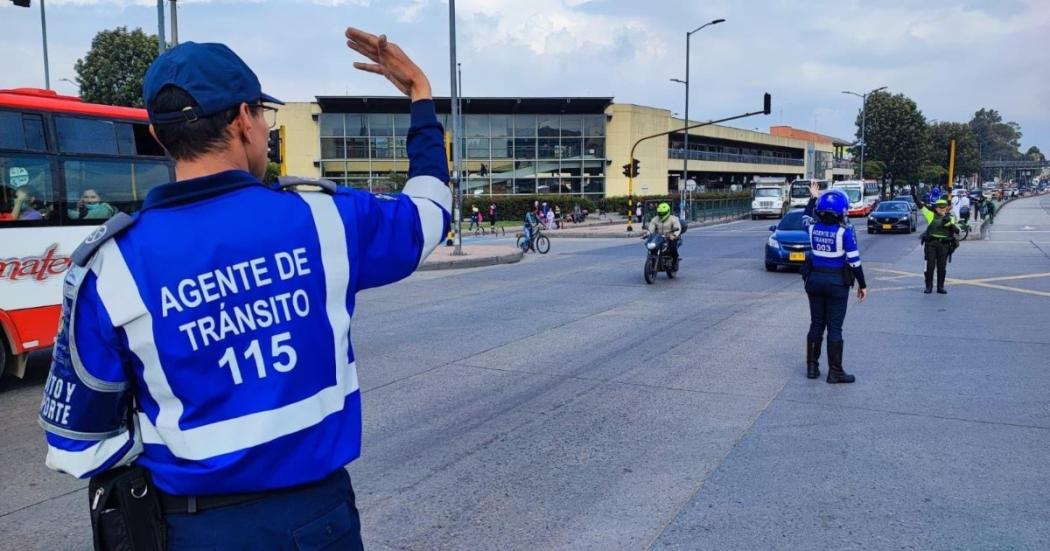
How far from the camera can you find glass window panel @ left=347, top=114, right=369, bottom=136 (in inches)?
2042

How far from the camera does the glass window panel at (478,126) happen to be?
5359 cm

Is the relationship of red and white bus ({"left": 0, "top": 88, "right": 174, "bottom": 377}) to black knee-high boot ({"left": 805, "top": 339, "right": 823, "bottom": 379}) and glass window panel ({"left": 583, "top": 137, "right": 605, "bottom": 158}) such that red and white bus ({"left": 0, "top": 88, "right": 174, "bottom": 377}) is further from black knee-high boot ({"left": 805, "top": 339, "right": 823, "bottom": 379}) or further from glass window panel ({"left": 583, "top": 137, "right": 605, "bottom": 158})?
glass window panel ({"left": 583, "top": 137, "right": 605, "bottom": 158})

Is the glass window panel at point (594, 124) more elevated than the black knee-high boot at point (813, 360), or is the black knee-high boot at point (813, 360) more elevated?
the glass window panel at point (594, 124)

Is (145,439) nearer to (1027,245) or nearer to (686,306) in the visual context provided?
(686,306)

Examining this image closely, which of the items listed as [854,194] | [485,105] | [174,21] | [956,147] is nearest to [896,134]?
[956,147]

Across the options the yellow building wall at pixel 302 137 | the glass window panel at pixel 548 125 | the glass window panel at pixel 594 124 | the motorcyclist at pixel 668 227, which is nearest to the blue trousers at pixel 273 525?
the motorcyclist at pixel 668 227

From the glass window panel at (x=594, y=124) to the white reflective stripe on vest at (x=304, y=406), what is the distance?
54362 mm

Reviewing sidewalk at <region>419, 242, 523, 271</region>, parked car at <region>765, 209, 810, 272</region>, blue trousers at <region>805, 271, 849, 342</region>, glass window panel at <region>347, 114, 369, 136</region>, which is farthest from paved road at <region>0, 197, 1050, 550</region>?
glass window panel at <region>347, 114, 369, 136</region>

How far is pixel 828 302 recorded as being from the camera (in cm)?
753

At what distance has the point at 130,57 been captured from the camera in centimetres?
3844

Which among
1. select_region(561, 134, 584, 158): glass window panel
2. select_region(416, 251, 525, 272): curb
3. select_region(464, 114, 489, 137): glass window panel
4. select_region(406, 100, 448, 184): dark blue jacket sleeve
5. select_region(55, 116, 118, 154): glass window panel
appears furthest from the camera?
→ select_region(561, 134, 584, 158): glass window panel

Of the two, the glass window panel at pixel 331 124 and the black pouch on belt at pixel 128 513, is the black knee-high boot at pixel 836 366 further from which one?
the glass window panel at pixel 331 124

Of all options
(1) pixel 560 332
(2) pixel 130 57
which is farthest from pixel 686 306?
(2) pixel 130 57

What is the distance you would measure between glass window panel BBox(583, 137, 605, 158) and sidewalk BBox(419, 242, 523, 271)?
32.7 metres
